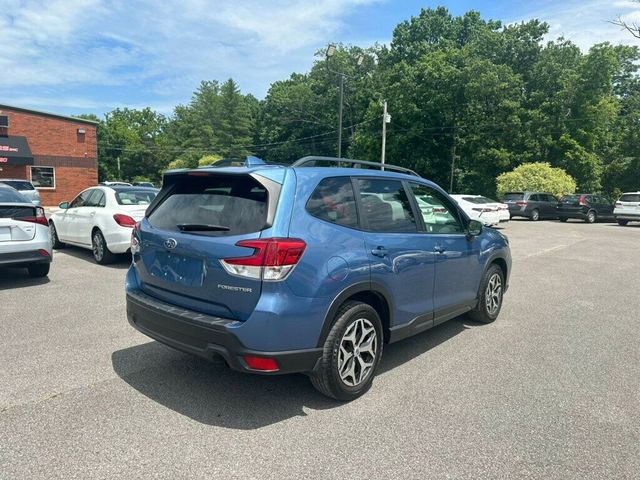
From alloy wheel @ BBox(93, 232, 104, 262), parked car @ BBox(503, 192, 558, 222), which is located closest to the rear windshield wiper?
alloy wheel @ BBox(93, 232, 104, 262)

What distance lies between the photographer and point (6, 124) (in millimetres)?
29203

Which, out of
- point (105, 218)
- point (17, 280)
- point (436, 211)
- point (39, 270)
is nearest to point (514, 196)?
point (105, 218)

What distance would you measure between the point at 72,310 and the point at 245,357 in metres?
3.81

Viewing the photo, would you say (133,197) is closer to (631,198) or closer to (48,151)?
(631,198)

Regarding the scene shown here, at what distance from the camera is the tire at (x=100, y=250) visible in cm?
877

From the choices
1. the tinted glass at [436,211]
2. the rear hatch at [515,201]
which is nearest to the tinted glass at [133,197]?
the tinted glass at [436,211]

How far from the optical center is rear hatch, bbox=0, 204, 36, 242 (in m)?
6.71

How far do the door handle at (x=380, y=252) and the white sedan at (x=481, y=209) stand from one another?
1528 centimetres

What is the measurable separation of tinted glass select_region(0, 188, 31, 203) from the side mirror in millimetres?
6517

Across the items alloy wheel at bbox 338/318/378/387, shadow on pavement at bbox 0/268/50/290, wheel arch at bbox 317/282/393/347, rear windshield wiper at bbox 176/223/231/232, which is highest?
rear windshield wiper at bbox 176/223/231/232

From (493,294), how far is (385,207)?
2500 mm

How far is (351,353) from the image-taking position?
355cm

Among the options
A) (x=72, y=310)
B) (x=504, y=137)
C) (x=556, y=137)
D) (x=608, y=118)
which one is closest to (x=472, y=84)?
(x=504, y=137)

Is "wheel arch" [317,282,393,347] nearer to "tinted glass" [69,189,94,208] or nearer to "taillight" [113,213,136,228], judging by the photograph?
"taillight" [113,213,136,228]
